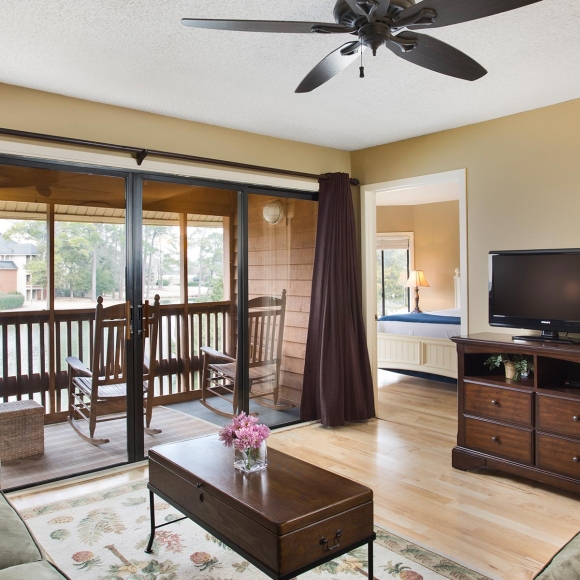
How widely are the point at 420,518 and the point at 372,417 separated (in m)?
2.03

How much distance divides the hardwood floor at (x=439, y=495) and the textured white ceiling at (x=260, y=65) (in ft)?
8.06

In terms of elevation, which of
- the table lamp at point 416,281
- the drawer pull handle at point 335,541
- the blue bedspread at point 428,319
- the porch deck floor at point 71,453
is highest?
the table lamp at point 416,281

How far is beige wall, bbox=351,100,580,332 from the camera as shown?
362 centimetres

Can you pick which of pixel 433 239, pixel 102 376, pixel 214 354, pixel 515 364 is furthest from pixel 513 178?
pixel 433 239

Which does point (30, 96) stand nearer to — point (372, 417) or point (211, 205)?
point (211, 205)

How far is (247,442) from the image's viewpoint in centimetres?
224

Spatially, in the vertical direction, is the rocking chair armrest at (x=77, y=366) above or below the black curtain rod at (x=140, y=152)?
below

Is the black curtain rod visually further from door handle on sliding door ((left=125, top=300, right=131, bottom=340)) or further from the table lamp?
the table lamp

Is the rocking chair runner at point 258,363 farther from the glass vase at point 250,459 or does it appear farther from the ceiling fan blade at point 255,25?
the ceiling fan blade at point 255,25

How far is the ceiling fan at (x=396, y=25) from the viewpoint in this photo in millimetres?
1788

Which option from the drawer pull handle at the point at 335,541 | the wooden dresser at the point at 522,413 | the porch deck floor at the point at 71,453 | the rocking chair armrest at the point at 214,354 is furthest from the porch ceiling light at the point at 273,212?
the drawer pull handle at the point at 335,541

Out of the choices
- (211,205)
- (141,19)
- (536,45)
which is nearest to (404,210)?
(211,205)

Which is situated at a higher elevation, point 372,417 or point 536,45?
point 536,45

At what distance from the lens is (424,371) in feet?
20.2
